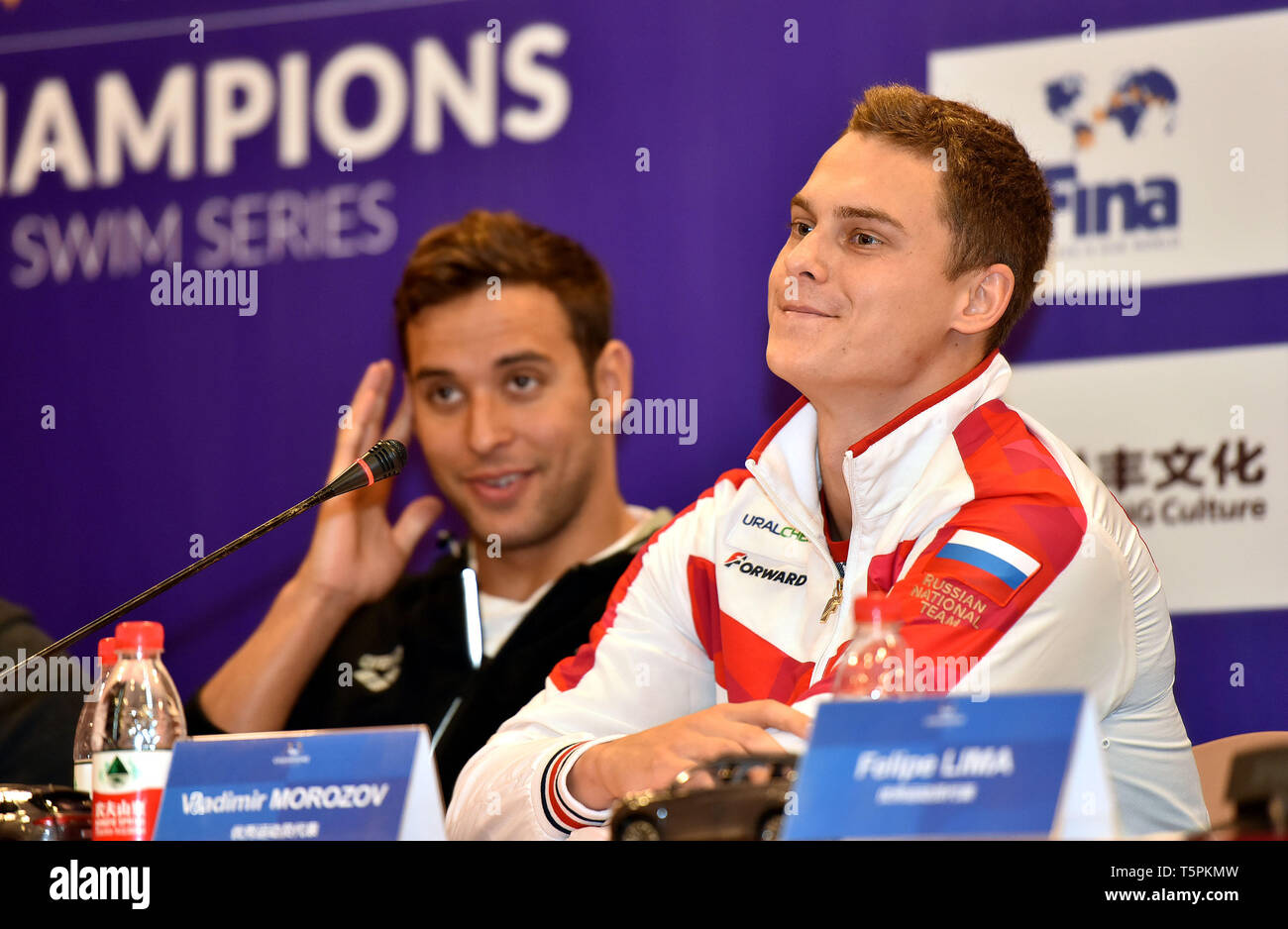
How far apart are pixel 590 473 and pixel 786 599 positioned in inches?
47.1

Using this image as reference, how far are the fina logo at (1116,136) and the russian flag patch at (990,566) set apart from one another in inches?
51.9

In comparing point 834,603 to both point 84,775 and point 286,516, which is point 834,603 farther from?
point 84,775

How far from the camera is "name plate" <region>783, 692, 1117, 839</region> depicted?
30.6 inches

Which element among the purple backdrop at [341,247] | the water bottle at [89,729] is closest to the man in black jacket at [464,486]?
the purple backdrop at [341,247]

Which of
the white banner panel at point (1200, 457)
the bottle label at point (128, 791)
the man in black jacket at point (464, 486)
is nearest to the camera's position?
the bottle label at point (128, 791)

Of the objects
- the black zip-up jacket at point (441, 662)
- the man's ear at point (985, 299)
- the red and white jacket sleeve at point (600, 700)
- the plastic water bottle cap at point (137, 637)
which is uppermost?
the man's ear at point (985, 299)

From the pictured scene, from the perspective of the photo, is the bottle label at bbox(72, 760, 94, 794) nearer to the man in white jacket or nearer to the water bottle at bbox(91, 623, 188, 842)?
the water bottle at bbox(91, 623, 188, 842)

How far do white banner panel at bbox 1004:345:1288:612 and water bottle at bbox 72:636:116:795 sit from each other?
5.80 ft

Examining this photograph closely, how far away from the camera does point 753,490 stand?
1.85 meters

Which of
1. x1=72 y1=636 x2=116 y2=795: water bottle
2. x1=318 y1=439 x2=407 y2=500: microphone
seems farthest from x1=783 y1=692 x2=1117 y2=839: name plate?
x1=318 y1=439 x2=407 y2=500: microphone

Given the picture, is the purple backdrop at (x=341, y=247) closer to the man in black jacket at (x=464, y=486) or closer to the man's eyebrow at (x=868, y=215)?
the man in black jacket at (x=464, y=486)

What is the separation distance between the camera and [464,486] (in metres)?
2.87

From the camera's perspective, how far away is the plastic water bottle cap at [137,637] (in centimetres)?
129
